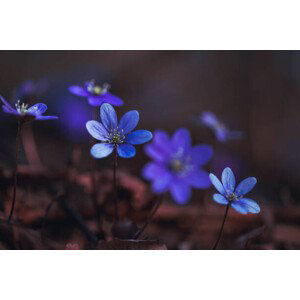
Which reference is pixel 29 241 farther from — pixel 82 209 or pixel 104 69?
pixel 104 69

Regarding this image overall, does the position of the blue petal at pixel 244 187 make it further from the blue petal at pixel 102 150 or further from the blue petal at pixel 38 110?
the blue petal at pixel 38 110

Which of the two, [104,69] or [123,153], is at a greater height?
[104,69]

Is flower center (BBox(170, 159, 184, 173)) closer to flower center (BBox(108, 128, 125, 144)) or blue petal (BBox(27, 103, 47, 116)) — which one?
flower center (BBox(108, 128, 125, 144))

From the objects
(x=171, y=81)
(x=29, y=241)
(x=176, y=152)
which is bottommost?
(x=29, y=241)

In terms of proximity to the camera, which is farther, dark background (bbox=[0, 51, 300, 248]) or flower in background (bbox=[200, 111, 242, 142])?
flower in background (bbox=[200, 111, 242, 142])

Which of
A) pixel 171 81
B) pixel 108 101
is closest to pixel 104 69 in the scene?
pixel 171 81

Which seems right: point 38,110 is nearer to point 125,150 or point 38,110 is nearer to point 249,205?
point 125,150

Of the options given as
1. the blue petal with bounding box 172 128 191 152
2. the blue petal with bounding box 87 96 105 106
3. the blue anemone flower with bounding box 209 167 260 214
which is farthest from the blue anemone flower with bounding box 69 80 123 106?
the blue anemone flower with bounding box 209 167 260 214
